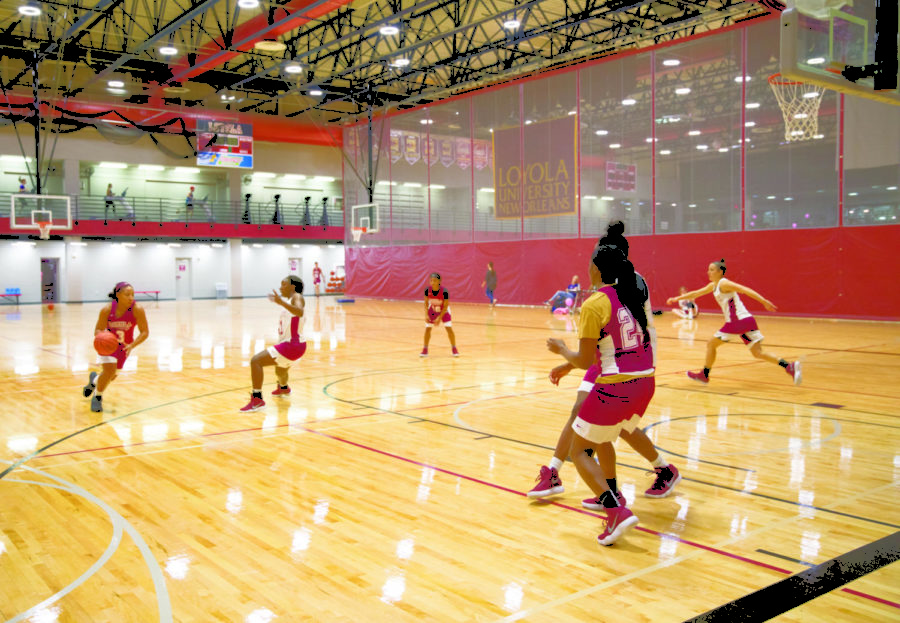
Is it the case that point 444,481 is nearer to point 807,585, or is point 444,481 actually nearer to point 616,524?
point 616,524

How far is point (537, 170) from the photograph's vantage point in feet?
84.6

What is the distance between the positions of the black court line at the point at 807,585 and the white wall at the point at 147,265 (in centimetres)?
3608

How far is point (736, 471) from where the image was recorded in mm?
5387

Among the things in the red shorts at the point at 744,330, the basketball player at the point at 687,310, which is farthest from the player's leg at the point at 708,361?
the basketball player at the point at 687,310

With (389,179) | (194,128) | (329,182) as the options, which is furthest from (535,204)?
(329,182)

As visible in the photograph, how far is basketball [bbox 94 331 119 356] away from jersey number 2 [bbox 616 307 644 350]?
5943 millimetres

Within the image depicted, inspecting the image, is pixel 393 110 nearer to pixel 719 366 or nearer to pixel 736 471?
pixel 719 366

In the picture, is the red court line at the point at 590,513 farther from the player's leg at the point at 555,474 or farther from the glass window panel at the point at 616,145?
the glass window panel at the point at 616,145

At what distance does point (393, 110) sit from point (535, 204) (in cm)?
956

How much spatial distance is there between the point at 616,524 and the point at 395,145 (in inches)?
1157

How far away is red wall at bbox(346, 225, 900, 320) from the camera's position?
1848cm

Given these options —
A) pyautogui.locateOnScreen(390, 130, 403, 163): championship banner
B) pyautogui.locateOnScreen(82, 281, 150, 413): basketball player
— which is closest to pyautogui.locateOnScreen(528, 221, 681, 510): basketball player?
pyautogui.locateOnScreen(82, 281, 150, 413): basketball player

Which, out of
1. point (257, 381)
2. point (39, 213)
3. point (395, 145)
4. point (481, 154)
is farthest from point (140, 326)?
point (395, 145)

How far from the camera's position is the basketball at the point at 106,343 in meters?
7.88
